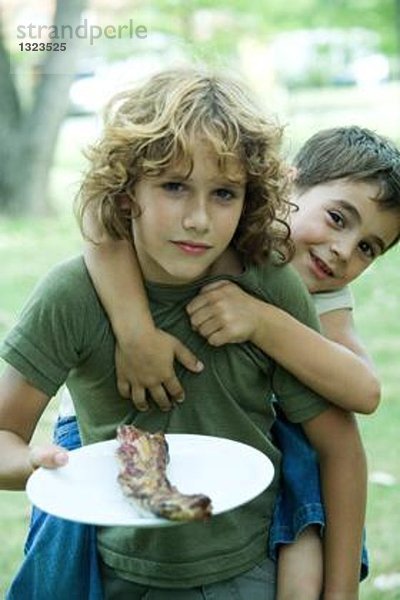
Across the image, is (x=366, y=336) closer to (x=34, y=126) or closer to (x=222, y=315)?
(x=34, y=126)

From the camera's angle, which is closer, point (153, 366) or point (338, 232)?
point (153, 366)

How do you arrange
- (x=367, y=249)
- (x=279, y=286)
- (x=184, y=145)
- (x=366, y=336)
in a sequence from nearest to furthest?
(x=184, y=145) → (x=279, y=286) → (x=367, y=249) → (x=366, y=336)

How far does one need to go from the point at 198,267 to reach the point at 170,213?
0.39 feet

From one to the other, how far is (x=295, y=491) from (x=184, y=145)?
2.53ft

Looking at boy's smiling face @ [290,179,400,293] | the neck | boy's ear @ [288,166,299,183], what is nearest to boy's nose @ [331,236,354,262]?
boy's smiling face @ [290,179,400,293]

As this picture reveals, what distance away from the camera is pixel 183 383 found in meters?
2.45

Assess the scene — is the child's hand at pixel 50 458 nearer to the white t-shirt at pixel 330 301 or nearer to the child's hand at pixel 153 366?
the child's hand at pixel 153 366

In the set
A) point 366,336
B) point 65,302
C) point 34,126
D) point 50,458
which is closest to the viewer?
point 50,458

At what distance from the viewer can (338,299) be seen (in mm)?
2793

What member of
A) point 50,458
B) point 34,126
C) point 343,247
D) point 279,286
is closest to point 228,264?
point 279,286

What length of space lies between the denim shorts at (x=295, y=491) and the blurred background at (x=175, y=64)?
595 millimetres

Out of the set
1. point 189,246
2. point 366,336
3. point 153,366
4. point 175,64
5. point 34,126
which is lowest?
point 366,336

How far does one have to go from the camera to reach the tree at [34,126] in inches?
486

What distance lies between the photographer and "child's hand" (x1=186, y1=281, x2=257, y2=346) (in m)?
2.39
